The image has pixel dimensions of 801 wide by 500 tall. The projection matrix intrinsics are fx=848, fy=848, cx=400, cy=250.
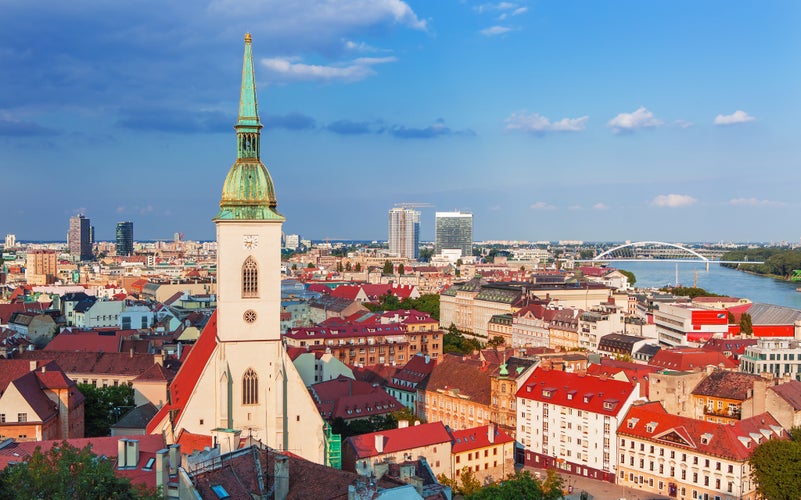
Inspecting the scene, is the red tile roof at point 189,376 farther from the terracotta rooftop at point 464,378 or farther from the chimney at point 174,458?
the terracotta rooftop at point 464,378

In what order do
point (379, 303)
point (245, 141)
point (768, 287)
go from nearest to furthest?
point (245, 141), point (379, 303), point (768, 287)

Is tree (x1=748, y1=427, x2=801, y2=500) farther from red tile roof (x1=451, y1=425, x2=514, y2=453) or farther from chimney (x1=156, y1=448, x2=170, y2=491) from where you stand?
chimney (x1=156, y1=448, x2=170, y2=491)

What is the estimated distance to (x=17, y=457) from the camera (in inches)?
1086

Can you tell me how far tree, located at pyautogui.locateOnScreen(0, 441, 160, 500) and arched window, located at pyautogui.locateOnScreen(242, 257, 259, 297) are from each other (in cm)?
1643

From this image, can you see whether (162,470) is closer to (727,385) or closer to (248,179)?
(248,179)

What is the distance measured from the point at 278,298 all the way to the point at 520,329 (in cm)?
6899

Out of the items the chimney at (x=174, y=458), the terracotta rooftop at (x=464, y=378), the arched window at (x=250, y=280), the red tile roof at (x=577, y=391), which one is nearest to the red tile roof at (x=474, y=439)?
the red tile roof at (x=577, y=391)

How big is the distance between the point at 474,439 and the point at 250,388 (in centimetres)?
1545

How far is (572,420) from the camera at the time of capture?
160 feet

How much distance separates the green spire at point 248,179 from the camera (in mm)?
33719

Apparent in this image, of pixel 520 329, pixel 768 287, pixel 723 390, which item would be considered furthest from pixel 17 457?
pixel 768 287

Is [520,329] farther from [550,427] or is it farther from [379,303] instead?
→ [550,427]

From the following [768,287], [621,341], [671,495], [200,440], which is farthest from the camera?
[768,287]

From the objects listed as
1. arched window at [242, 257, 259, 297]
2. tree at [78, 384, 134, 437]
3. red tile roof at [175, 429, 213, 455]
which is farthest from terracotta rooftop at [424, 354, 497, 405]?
red tile roof at [175, 429, 213, 455]
